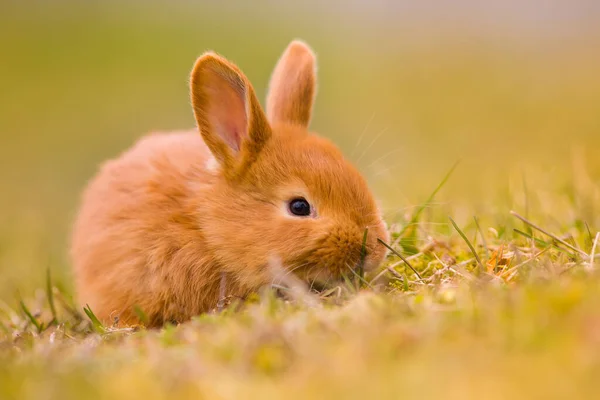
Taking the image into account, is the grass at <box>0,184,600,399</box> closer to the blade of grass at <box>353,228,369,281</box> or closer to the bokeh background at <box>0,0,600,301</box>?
the blade of grass at <box>353,228,369,281</box>

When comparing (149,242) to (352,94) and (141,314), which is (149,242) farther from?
(352,94)

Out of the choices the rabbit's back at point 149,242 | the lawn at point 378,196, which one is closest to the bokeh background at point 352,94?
the lawn at point 378,196

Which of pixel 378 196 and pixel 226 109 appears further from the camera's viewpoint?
pixel 378 196

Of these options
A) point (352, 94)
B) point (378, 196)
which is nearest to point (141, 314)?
point (378, 196)

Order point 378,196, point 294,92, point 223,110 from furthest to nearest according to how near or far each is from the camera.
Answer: point 378,196 → point 294,92 → point 223,110

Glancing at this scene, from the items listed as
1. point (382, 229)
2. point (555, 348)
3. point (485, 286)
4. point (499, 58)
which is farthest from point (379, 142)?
point (555, 348)

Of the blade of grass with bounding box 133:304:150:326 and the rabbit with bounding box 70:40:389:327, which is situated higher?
the rabbit with bounding box 70:40:389:327

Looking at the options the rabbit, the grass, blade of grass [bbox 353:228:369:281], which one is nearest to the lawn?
the grass
